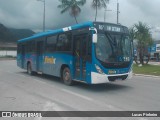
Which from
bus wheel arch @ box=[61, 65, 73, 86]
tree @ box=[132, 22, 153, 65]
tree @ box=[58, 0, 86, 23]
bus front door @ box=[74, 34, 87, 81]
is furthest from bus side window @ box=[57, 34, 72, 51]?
tree @ box=[58, 0, 86, 23]

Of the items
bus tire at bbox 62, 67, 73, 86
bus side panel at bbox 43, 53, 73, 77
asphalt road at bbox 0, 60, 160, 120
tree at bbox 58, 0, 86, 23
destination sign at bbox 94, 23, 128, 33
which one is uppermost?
tree at bbox 58, 0, 86, 23

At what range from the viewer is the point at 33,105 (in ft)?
30.8

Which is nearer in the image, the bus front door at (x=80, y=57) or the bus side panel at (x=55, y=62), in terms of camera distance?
the bus front door at (x=80, y=57)

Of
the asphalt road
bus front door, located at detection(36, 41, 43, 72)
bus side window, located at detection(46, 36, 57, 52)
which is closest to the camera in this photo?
the asphalt road

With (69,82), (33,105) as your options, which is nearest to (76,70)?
(69,82)

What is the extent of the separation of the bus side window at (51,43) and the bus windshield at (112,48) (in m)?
4.36

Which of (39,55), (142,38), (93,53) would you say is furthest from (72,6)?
(93,53)

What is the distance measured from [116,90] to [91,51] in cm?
213

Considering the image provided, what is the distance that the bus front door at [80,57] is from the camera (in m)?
12.7

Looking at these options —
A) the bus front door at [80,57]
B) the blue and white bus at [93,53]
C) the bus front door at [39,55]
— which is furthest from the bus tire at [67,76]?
the bus front door at [39,55]

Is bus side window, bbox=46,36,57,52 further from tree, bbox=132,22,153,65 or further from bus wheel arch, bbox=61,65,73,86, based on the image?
tree, bbox=132,22,153,65

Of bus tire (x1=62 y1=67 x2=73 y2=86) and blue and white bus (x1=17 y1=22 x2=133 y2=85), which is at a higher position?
blue and white bus (x1=17 y1=22 x2=133 y2=85)

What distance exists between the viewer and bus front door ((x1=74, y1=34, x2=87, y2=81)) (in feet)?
41.6

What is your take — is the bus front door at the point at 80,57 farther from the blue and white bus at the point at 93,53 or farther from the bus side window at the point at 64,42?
the bus side window at the point at 64,42
